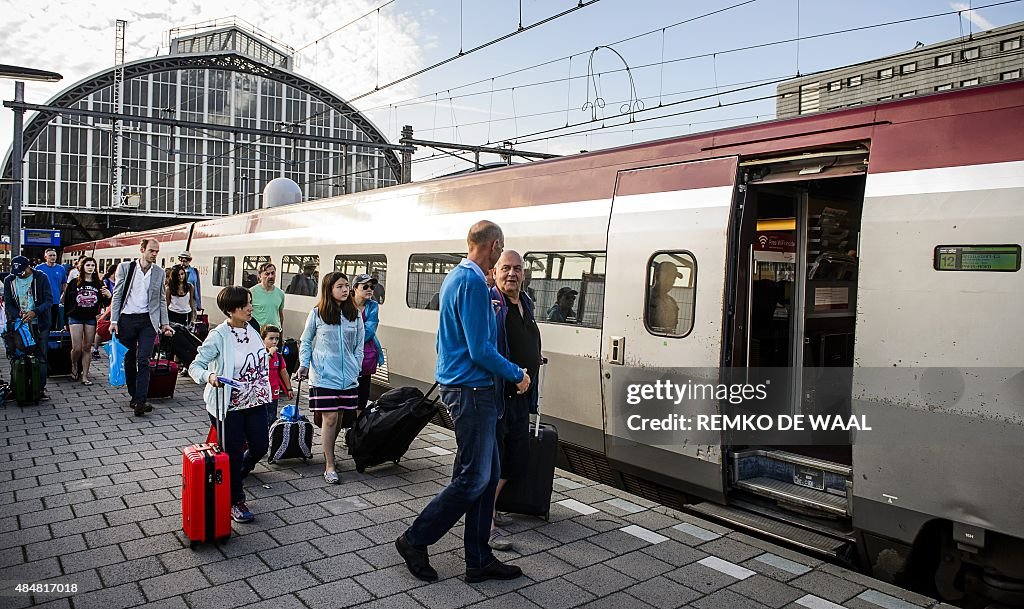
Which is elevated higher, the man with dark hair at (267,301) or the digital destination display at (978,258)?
the digital destination display at (978,258)

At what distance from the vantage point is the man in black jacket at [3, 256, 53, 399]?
9508 mm

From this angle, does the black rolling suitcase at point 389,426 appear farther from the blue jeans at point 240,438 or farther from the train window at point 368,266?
the train window at point 368,266

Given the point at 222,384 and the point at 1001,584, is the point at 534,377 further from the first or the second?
the point at 1001,584

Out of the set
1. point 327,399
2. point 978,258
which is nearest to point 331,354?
point 327,399

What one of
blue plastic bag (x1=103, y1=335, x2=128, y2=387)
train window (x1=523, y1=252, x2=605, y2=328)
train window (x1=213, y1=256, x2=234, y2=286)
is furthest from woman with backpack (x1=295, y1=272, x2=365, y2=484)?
train window (x1=213, y1=256, x2=234, y2=286)

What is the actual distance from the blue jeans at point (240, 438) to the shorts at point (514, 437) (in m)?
1.77

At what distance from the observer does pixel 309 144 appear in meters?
62.4

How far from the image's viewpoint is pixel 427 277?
8742 mm

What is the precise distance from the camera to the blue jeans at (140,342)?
332 inches

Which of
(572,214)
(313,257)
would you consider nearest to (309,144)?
(313,257)

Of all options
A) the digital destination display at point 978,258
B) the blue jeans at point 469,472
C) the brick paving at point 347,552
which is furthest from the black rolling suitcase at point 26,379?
the digital destination display at point 978,258

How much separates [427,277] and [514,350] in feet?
13.8

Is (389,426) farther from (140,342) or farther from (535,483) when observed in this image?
(140,342)

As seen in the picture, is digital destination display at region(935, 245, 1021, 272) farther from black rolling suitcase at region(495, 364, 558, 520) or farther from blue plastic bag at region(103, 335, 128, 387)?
blue plastic bag at region(103, 335, 128, 387)
